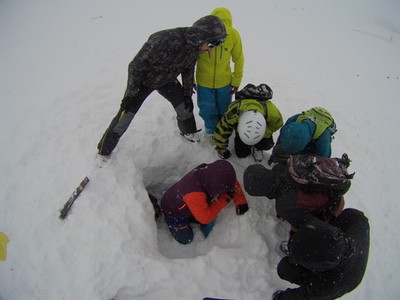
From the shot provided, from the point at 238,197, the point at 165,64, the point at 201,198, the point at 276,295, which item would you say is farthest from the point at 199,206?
the point at 165,64

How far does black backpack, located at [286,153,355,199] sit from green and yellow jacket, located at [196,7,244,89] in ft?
5.48

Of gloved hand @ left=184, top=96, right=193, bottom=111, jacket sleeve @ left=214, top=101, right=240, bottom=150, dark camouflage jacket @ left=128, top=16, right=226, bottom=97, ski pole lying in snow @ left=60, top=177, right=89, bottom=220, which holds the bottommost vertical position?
ski pole lying in snow @ left=60, top=177, right=89, bottom=220

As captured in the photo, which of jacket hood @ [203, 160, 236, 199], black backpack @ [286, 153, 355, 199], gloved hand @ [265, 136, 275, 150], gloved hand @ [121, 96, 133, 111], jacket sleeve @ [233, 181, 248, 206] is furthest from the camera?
gloved hand @ [265, 136, 275, 150]

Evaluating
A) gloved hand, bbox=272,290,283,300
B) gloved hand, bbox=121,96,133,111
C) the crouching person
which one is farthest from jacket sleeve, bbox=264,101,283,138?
gloved hand, bbox=272,290,283,300

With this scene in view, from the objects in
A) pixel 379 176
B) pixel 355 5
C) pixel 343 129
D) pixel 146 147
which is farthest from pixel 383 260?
pixel 355 5

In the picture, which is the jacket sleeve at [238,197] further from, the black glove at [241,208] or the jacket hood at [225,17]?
the jacket hood at [225,17]

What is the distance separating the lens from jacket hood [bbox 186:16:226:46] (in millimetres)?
3084

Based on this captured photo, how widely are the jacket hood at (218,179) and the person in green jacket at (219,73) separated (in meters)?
1.21

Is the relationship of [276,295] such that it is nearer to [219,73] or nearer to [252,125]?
[252,125]

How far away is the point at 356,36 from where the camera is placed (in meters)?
10.3

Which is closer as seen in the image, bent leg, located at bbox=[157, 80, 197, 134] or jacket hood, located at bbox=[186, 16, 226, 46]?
jacket hood, located at bbox=[186, 16, 226, 46]

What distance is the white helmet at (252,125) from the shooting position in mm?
3414

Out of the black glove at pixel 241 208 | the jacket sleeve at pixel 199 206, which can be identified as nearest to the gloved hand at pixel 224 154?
the black glove at pixel 241 208

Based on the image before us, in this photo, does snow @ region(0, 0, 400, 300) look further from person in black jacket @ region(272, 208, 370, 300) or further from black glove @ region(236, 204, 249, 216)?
person in black jacket @ region(272, 208, 370, 300)
